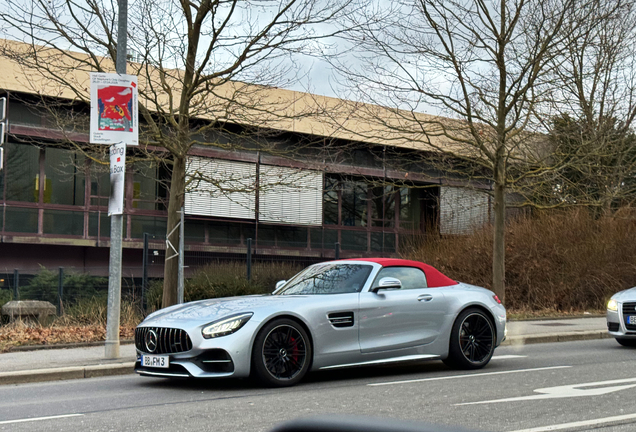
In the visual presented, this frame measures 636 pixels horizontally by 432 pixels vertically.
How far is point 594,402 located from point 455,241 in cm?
1612

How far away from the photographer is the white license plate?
816 cm

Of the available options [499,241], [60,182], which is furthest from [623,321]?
[60,182]

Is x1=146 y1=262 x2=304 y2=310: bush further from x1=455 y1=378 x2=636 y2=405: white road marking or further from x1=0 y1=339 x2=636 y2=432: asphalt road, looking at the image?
x1=455 y1=378 x2=636 y2=405: white road marking

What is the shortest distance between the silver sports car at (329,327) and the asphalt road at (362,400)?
0.87 feet

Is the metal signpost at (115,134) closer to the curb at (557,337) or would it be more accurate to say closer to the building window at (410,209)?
the curb at (557,337)

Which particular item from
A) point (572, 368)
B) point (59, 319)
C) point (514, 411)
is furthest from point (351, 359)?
point (59, 319)

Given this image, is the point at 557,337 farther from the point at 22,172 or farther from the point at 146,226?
the point at 22,172

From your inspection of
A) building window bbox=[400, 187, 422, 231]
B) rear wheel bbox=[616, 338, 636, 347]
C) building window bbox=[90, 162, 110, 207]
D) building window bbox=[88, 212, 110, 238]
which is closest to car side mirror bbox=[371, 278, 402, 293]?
rear wheel bbox=[616, 338, 636, 347]

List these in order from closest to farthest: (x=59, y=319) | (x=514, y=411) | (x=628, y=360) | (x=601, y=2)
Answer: (x=514, y=411)
(x=628, y=360)
(x=59, y=319)
(x=601, y=2)

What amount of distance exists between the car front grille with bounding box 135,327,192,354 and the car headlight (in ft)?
0.72

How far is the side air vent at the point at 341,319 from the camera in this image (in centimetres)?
859

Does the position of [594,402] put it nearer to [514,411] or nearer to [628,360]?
[514,411]

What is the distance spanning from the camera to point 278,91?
997 inches

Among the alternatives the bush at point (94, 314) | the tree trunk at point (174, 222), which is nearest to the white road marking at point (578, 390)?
the tree trunk at point (174, 222)
